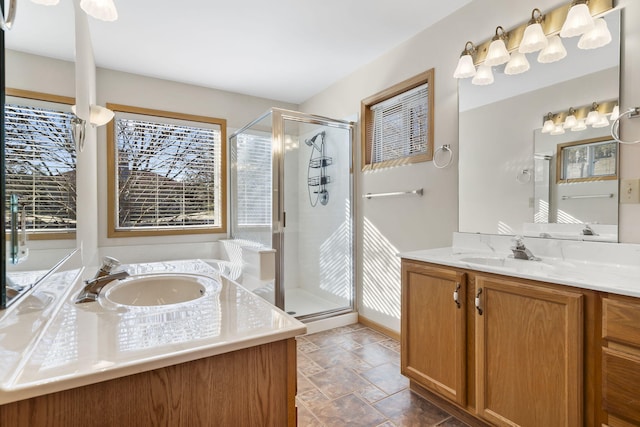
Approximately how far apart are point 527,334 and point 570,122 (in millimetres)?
1223

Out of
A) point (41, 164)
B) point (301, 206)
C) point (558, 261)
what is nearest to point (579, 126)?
point (558, 261)

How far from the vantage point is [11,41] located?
921mm

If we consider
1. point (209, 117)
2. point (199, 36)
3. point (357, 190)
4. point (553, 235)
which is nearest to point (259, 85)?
point (209, 117)

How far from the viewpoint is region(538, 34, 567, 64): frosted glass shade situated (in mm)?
1853

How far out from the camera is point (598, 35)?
1.68 m

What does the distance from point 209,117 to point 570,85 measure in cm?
334

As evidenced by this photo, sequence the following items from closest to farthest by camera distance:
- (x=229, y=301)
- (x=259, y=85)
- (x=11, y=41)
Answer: (x=11, y=41) < (x=229, y=301) < (x=259, y=85)

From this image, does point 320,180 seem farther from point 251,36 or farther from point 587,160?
point 587,160

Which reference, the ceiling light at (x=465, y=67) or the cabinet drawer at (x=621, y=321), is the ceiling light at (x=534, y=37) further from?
the cabinet drawer at (x=621, y=321)

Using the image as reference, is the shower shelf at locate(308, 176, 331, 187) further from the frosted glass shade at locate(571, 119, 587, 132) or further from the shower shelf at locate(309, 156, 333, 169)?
the frosted glass shade at locate(571, 119, 587, 132)

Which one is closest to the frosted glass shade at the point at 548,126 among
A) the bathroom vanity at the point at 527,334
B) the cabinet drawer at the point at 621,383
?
the bathroom vanity at the point at 527,334

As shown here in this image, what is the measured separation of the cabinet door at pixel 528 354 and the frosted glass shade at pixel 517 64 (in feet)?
4.39

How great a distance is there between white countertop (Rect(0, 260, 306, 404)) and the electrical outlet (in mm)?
1793

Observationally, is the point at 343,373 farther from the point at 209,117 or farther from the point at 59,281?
the point at 209,117
